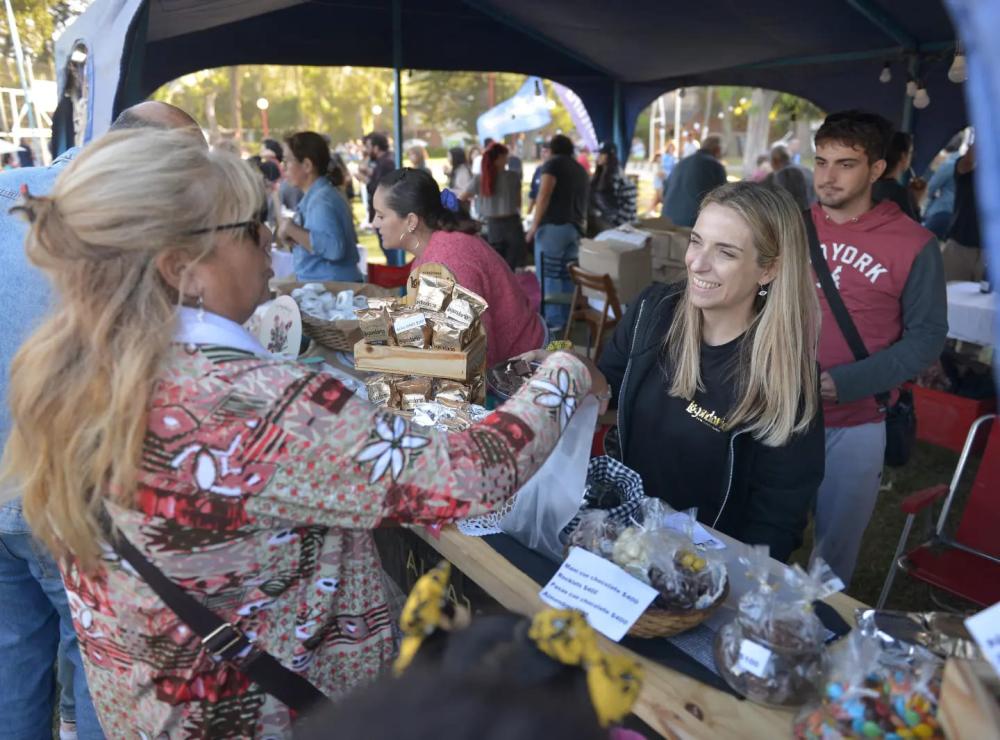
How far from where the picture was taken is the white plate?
267cm

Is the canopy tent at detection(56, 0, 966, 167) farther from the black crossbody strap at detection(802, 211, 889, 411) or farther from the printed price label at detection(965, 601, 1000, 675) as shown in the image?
the printed price label at detection(965, 601, 1000, 675)

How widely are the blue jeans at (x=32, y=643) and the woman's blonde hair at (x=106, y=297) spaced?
917 mm

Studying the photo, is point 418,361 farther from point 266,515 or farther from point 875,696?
point 875,696

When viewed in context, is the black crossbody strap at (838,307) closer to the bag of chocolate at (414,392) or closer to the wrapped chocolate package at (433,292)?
the wrapped chocolate package at (433,292)

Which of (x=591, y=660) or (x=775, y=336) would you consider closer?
(x=591, y=660)

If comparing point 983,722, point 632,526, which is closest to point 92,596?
point 632,526

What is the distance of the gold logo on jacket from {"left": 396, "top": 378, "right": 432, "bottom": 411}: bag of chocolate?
689 mm

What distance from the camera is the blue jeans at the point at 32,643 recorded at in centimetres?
182

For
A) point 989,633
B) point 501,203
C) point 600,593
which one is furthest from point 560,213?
point 989,633

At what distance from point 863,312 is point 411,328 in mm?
1518

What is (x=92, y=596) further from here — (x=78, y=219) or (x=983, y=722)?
(x=983, y=722)

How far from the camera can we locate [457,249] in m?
2.88

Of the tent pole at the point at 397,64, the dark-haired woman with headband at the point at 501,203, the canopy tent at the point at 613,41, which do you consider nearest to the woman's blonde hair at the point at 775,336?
the canopy tent at the point at 613,41

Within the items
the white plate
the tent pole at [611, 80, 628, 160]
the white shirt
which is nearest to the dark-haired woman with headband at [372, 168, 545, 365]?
the white plate
